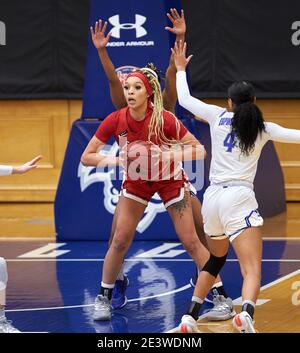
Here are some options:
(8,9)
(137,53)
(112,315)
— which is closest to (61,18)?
(8,9)

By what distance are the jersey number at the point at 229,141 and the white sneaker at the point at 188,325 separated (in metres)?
1.21

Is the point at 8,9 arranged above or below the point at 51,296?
above

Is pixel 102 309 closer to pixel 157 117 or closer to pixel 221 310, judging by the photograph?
pixel 221 310

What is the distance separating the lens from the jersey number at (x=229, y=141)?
6.63 metres

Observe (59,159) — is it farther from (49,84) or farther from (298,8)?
(298,8)

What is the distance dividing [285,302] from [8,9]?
6787mm

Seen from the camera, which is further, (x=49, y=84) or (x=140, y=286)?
(x=49, y=84)

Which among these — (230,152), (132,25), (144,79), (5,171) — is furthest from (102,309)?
(132,25)

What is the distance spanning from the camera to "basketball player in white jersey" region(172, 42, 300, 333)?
6.51 meters

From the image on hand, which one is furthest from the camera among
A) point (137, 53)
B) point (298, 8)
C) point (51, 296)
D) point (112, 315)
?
point (298, 8)

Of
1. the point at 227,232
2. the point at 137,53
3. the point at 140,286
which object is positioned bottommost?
the point at 140,286

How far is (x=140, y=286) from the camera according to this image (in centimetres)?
850

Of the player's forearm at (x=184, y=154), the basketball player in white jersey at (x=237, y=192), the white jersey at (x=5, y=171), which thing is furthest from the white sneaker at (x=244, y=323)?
the white jersey at (x=5, y=171)

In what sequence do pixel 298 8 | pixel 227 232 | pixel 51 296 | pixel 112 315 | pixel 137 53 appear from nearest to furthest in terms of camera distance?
pixel 227 232
pixel 112 315
pixel 51 296
pixel 137 53
pixel 298 8
